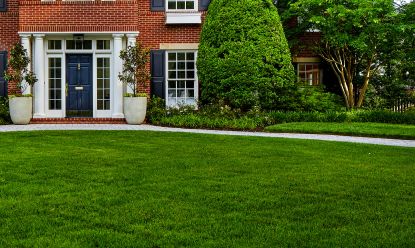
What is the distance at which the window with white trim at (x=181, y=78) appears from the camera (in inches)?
789

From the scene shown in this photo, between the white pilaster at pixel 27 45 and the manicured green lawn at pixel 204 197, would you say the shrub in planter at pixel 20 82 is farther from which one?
the manicured green lawn at pixel 204 197

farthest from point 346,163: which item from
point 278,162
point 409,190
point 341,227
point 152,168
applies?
point 341,227

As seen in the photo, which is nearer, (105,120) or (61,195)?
(61,195)

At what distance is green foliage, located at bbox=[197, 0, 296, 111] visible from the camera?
57.9ft

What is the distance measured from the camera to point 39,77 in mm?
18781

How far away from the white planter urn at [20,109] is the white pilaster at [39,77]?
923 millimetres

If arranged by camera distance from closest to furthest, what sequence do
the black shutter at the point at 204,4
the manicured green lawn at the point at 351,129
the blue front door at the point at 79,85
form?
the manicured green lawn at the point at 351,129, the blue front door at the point at 79,85, the black shutter at the point at 204,4

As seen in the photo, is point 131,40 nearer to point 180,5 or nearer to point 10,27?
point 180,5

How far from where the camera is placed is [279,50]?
709 inches

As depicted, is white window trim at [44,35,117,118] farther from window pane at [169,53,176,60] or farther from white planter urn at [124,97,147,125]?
window pane at [169,53,176,60]

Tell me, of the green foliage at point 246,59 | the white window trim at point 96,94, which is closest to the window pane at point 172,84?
the green foliage at point 246,59

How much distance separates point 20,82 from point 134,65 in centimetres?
344

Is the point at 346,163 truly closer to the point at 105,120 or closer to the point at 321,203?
the point at 321,203

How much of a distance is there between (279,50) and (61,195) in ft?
40.8
